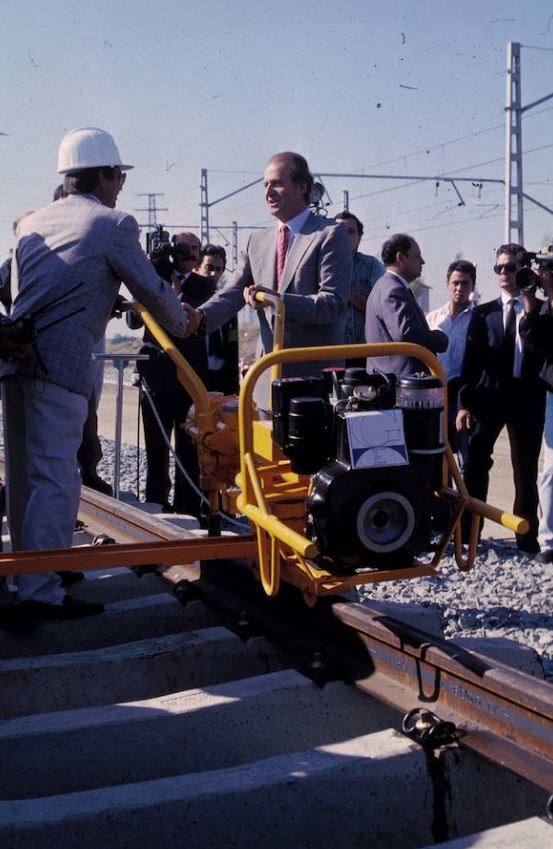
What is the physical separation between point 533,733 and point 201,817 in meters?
0.92

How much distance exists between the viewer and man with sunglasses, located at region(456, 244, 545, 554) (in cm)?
661

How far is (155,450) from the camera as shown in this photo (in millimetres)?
7641

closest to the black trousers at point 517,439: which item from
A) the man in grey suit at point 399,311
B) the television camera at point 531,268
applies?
the man in grey suit at point 399,311

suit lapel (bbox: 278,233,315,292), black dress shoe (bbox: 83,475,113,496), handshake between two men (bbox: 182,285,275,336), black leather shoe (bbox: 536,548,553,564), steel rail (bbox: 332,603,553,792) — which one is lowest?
black leather shoe (bbox: 536,548,553,564)

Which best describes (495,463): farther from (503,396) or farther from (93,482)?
(93,482)

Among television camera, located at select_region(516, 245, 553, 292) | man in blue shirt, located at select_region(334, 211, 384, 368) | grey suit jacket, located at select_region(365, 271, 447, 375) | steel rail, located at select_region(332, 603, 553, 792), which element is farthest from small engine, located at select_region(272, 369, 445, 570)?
man in blue shirt, located at select_region(334, 211, 384, 368)

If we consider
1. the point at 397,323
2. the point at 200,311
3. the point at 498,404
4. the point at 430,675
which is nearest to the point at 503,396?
the point at 498,404

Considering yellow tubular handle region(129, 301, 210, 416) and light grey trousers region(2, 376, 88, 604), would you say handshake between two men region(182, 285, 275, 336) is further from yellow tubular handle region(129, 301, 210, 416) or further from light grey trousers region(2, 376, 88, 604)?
light grey trousers region(2, 376, 88, 604)

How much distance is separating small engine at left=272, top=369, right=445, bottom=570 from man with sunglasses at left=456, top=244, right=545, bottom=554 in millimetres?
3376

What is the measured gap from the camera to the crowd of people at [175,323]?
13.2ft

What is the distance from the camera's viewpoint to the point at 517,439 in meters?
6.66

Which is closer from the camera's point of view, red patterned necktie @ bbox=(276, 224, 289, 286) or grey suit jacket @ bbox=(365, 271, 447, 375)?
red patterned necktie @ bbox=(276, 224, 289, 286)

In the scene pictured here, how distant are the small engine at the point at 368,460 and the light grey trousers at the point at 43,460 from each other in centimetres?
103

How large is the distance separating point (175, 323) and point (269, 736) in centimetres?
175
